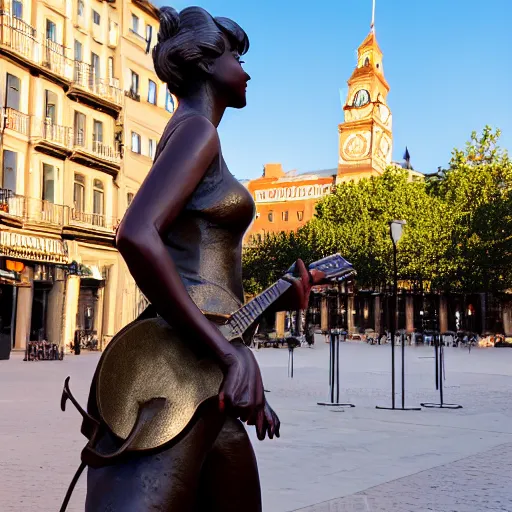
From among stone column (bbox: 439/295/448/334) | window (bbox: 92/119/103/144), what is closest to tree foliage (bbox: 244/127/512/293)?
stone column (bbox: 439/295/448/334)

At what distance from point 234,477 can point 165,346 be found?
1.38 ft

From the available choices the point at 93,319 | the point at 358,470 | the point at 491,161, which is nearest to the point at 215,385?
the point at 358,470

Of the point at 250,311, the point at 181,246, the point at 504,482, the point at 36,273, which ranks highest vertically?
the point at 36,273

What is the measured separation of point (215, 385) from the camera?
2.11m

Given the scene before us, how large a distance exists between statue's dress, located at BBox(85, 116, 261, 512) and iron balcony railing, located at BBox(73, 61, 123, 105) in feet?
106

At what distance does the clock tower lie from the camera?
83.9 m

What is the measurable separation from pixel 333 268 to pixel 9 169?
2904cm

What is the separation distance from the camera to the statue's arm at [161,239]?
1997mm

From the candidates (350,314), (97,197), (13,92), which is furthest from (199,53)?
(350,314)

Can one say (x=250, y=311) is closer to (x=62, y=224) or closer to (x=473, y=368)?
(x=473, y=368)

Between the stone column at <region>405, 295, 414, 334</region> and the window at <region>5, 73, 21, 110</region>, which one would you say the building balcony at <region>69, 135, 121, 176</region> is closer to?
the window at <region>5, 73, 21, 110</region>

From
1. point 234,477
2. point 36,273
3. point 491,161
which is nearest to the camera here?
point 234,477

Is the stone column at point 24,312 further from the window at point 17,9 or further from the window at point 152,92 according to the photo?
the window at point 152,92

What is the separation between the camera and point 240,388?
2.04 metres
